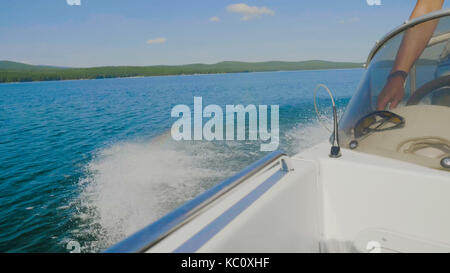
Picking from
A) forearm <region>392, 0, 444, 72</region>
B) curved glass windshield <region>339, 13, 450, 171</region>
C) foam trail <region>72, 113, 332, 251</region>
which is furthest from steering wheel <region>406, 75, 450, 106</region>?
foam trail <region>72, 113, 332, 251</region>

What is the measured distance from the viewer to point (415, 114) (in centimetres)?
149

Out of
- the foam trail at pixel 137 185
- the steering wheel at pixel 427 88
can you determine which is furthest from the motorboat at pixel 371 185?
the foam trail at pixel 137 185

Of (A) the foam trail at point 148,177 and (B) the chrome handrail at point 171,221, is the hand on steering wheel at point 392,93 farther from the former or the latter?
(A) the foam trail at point 148,177

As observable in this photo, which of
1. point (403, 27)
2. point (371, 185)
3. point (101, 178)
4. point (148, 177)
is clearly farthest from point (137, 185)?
point (403, 27)

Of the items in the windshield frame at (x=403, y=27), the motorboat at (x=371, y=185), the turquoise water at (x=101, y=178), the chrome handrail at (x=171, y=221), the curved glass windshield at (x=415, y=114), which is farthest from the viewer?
the turquoise water at (x=101, y=178)

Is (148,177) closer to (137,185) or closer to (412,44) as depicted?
(137,185)

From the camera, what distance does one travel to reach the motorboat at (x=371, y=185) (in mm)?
1126

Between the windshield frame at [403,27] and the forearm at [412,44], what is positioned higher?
the windshield frame at [403,27]

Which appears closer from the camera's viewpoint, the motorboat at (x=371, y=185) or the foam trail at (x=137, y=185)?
the motorboat at (x=371, y=185)

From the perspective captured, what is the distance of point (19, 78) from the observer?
70875 mm

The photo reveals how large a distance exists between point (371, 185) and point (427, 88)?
655 mm

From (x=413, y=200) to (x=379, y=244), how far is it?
0.29m
